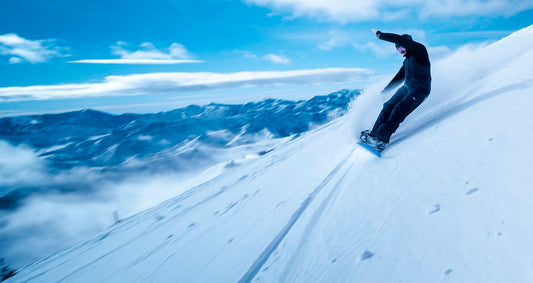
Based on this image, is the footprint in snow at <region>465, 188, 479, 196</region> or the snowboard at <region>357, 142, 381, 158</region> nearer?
the footprint in snow at <region>465, 188, 479, 196</region>

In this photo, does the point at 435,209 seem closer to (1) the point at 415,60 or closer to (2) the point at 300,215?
(2) the point at 300,215

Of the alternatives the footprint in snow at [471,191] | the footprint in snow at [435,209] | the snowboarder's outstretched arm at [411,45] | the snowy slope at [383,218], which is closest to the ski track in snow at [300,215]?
the snowy slope at [383,218]

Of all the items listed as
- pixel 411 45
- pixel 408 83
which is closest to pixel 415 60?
pixel 411 45

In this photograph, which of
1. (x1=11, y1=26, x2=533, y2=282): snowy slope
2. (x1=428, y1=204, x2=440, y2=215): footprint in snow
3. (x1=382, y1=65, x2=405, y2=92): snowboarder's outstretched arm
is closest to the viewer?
(x1=11, y1=26, x2=533, y2=282): snowy slope

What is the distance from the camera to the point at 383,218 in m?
2.37

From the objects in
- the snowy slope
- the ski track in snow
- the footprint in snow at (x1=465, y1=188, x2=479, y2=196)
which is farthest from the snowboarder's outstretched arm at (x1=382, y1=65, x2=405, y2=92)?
the footprint in snow at (x1=465, y1=188, x2=479, y2=196)

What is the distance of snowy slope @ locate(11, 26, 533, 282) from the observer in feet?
5.81

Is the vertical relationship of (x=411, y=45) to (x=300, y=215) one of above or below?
above

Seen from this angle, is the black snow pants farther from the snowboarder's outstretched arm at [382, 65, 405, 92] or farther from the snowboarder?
the snowboarder's outstretched arm at [382, 65, 405, 92]

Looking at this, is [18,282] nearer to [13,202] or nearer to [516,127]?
[516,127]

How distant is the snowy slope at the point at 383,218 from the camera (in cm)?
177

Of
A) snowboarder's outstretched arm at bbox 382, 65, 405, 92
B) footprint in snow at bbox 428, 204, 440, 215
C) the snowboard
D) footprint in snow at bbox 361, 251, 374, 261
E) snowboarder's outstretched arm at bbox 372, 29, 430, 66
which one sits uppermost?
snowboarder's outstretched arm at bbox 372, 29, 430, 66

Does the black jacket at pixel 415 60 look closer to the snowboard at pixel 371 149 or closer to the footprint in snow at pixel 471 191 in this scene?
the snowboard at pixel 371 149

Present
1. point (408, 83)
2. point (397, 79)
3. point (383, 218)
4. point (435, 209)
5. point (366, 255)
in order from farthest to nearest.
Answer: point (397, 79)
point (408, 83)
point (383, 218)
point (435, 209)
point (366, 255)
